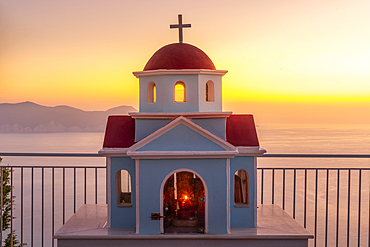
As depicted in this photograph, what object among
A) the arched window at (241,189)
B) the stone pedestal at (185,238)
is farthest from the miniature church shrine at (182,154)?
the stone pedestal at (185,238)

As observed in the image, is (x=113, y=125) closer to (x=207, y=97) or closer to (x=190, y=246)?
(x=207, y=97)

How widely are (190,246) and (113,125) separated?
2.05 metres

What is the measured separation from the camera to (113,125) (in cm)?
528

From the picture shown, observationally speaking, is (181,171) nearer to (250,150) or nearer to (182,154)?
(182,154)

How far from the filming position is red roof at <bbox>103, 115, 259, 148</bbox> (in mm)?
5051

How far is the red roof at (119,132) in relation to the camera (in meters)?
5.02

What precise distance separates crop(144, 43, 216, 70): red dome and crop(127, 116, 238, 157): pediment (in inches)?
34.5

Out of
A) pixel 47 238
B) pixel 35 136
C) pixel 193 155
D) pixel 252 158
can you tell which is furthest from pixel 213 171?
pixel 47 238

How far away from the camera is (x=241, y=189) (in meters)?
5.29

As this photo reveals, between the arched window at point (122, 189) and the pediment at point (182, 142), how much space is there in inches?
32.1

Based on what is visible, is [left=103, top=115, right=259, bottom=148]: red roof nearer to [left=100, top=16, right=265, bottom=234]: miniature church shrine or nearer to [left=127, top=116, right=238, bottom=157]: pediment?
[left=100, top=16, right=265, bottom=234]: miniature church shrine

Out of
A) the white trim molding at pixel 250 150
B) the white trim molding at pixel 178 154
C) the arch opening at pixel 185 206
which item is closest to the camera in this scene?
the white trim molding at pixel 178 154

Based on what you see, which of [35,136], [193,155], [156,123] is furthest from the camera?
[35,136]

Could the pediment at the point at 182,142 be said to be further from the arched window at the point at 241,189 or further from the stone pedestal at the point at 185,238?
the stone pedestal at the point at 185,238
